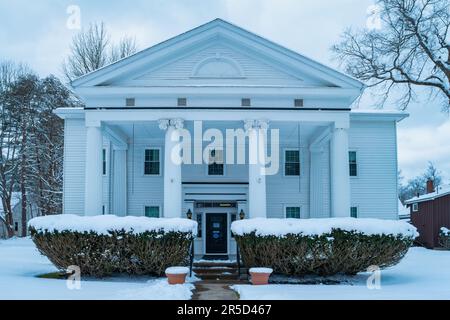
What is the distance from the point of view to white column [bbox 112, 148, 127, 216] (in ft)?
71.6

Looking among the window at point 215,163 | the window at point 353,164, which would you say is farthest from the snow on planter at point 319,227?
the window at point 353,164

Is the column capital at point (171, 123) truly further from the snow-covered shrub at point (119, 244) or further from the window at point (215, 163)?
the window at point (215, 163)

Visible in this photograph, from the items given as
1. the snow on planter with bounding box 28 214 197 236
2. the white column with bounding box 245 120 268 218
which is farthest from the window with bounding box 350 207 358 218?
the snow on planter with bounding box 28 214 197 236

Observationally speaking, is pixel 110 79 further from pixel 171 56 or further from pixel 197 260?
pixel 197 260

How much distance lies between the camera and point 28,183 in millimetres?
40406

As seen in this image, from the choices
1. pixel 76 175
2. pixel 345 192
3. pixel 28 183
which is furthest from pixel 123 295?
pixel 28 183

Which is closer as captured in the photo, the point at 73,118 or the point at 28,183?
the point at 73,118

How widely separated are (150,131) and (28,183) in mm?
23581

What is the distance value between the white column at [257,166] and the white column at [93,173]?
5364 millimetres

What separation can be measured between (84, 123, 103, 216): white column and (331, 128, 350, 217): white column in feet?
27.5

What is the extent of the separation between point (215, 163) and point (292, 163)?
11.5ft

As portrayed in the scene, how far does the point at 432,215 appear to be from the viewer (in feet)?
98.3

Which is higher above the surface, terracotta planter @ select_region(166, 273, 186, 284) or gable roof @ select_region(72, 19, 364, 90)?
gable roof @ select_region(72, 19, 364, 90)

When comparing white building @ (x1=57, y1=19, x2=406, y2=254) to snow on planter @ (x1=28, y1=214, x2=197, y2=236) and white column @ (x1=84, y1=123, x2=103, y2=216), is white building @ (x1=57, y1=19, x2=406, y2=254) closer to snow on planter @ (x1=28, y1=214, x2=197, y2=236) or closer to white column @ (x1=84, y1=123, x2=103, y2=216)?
white column @ (x1=84, y1=123, x2=103, y2=216)
